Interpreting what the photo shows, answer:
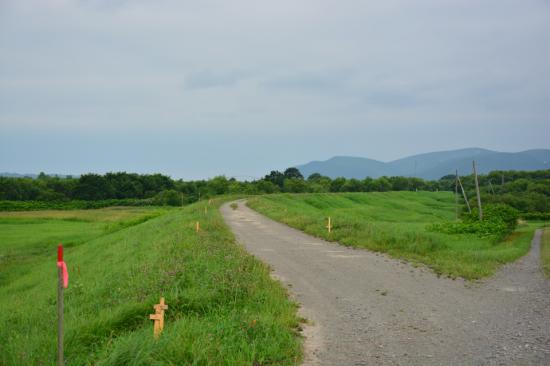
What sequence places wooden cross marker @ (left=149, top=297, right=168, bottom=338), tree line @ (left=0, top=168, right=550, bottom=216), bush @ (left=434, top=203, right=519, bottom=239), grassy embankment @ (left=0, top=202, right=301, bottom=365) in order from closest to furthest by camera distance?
grassy embankment @ (left=0, top=202, right=301, bottom=365) < wooden cross marker @ (left=149, top=297, right=168, bottom=338) < bush @ (left=434, top=203, right=519, bottom=239) < tree line @ (left=0, top=168, right=550, bottom=216)

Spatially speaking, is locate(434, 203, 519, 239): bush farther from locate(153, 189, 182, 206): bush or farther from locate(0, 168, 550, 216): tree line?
locate(153, 189, 182, 206): bush

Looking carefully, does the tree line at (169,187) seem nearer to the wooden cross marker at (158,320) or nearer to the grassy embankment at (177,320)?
the grassy embankment at (177,320)

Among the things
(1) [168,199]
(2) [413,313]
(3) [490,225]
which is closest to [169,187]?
(1) [168,199]

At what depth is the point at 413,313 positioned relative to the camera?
8.26 meters

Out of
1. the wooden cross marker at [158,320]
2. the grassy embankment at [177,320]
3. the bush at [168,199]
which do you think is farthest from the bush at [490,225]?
the bush at [168,199]

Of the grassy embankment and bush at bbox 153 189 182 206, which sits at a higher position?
the grassy embankment

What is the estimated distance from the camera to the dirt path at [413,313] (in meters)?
6.17

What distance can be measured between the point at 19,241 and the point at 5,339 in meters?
34.3

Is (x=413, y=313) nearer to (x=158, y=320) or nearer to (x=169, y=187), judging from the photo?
(x=158, y=320)

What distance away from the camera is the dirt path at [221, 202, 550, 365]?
617 centimetres

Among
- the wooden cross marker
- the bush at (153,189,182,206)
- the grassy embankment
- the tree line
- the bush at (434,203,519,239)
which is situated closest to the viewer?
the grassy embankment

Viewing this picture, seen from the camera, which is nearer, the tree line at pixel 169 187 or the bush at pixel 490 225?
the bush at pixel 490 225

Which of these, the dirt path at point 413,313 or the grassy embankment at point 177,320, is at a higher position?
the grassy embankment at point 177,320

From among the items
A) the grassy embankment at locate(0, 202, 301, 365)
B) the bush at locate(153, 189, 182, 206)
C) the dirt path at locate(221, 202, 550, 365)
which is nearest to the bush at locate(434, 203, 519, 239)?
the dirt path at locate(221, 202, 550, 365)
